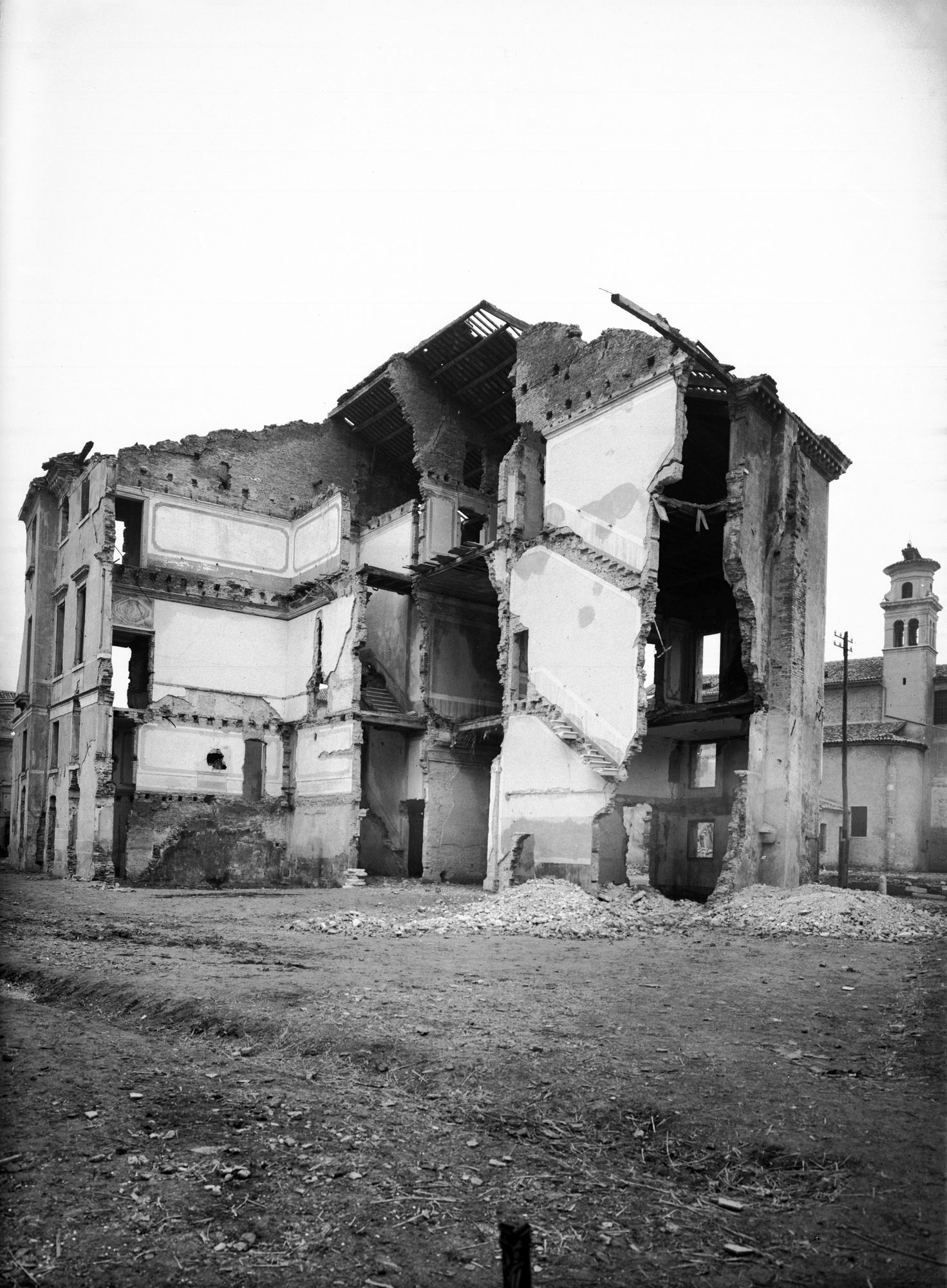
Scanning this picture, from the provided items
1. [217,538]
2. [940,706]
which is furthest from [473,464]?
[940,706]

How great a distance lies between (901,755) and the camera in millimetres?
40938

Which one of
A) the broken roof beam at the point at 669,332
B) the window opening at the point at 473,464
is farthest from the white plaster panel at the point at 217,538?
the broken roof beam at the point at 669,332

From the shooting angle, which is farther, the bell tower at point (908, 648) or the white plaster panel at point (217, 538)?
the bell tower at point (908, 648)

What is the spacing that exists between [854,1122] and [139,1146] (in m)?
4.09

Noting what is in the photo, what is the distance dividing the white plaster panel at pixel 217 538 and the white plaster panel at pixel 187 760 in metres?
4.87

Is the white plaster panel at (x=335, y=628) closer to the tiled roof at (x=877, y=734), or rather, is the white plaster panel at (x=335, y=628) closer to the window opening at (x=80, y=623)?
the window opening at (x=80, y=623)

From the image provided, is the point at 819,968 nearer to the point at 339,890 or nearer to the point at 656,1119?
the point at 656,1119

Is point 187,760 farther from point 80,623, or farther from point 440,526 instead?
point 440,526

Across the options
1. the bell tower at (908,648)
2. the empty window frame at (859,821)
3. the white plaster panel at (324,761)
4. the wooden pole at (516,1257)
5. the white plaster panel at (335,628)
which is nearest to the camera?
the wooden pole at (516,1257)

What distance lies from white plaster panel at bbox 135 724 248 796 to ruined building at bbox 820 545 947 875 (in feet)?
83.2

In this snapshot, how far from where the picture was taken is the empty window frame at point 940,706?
44.2 m

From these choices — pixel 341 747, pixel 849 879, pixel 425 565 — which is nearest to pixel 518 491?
pixel 425 565

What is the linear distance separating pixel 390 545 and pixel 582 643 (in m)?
9.48

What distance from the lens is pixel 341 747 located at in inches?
1030
